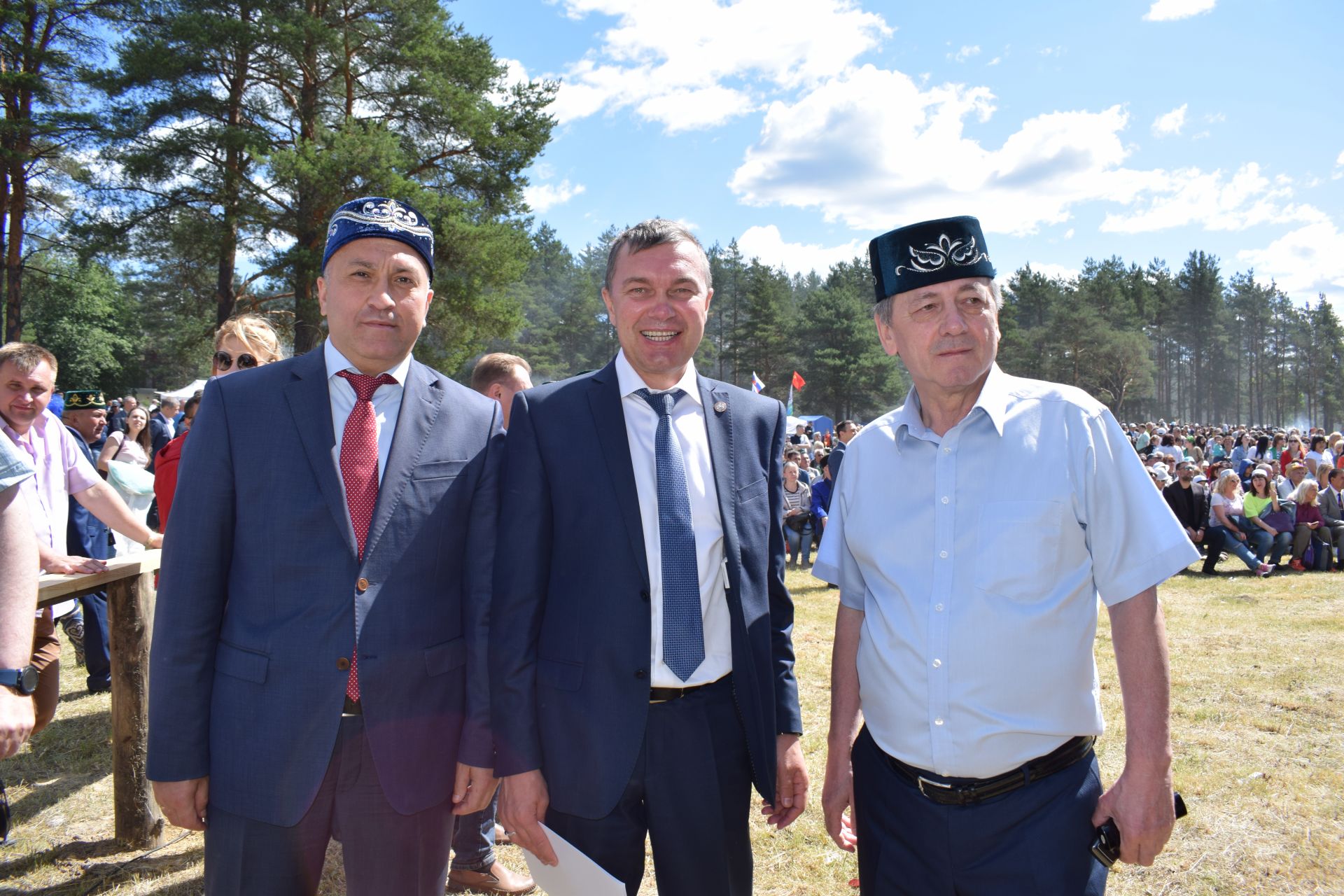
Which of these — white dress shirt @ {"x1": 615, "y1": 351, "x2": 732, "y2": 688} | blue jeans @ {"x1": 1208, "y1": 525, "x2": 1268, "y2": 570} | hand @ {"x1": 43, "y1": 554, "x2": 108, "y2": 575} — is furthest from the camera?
blue jeans @ {"x1": 1208, "y1": 525, "x2": 1268, "y2": 570}

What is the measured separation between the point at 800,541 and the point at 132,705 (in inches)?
384

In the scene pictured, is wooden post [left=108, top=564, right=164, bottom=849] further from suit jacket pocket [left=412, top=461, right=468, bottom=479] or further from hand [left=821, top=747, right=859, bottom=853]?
hand [left=821, top=747, right=859, bottom=853]

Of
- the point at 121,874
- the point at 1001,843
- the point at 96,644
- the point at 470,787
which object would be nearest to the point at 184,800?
the point at 470,787

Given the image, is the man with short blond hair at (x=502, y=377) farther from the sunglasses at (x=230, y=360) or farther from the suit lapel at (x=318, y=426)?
the suit lapel at (x=318, y=426)

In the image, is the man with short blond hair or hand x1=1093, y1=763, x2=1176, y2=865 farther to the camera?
the man with short blond hair

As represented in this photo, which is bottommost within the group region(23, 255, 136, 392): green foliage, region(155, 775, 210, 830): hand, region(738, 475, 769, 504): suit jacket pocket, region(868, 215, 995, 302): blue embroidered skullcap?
region(155, 775, 210, 830): hand

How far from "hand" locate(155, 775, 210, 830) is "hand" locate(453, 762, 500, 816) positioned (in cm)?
60

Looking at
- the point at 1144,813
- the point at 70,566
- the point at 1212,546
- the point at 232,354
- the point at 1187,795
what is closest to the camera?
the point at 1144,813

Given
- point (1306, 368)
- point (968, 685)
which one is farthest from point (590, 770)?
point (1306, 368)

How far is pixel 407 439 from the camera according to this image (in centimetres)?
201

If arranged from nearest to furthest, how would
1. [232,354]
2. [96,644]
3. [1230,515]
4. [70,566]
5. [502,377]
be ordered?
1. [232,354]
2. [70,566]
3. [502,377]
4. [96,644]
5. [1230,515]

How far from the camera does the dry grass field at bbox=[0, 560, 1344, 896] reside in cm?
342

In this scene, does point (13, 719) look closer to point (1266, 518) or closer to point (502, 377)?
point (502, 377)

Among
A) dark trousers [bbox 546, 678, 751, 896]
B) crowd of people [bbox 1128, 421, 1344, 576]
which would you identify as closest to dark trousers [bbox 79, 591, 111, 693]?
dark trousers [bbox 546, 678, 751, 896]
